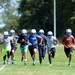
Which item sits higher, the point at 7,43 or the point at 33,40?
the point at 33,40

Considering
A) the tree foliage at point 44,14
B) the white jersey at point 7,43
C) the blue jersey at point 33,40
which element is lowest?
the tree foliage at point 44,14

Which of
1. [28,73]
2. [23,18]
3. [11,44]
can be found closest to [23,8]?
[23,18]

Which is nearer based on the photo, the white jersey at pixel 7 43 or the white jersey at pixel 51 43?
the white jersey at pixel 51 43

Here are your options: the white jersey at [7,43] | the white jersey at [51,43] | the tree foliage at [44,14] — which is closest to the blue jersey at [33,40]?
the white jersey at [51,43]

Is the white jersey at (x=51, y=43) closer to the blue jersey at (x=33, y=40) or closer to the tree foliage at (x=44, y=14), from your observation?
the blue jersey at (x=33, y=40)

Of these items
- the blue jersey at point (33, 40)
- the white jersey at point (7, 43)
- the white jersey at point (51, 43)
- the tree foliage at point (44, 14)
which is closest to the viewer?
the blue jersey at point (33, 40)

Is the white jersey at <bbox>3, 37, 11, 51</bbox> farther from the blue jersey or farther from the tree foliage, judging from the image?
the tree foliage

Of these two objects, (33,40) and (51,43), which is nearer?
(33,40)

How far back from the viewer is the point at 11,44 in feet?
94.6

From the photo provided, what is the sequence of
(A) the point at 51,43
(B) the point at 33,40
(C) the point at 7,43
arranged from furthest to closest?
(C) the point at 7,43
(A) the point at 51,43
(B) the point at 33,40

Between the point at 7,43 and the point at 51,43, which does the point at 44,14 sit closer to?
the point at 7,43

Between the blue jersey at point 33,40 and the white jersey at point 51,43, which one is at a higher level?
the blue jersey at point 33,40

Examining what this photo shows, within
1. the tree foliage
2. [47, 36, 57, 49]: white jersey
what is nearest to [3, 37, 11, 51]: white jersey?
[47, 36, 57, 49]: white jersey

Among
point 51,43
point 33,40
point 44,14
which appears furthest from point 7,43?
point 44,14
